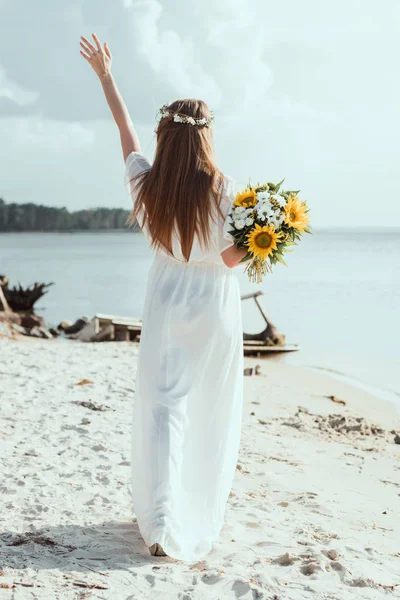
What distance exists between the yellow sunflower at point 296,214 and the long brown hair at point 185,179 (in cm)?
36

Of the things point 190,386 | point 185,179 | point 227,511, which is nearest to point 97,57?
point 185,179

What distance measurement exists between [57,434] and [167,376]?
2.77m

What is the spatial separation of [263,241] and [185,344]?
0.70m

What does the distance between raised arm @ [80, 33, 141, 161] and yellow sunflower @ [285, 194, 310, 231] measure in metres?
0.96

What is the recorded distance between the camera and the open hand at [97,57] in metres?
4.42

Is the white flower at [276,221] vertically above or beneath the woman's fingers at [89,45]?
beneath

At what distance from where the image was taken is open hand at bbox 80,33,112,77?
442cm

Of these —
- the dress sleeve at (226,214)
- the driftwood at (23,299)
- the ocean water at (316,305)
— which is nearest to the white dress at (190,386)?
the dress sleeve at (226,214)

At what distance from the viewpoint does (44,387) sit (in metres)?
8.45

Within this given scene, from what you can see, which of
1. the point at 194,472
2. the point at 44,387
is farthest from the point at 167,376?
the point at 44,387

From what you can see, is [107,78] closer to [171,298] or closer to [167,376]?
[171,298]

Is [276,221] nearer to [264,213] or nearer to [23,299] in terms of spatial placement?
[264,213]

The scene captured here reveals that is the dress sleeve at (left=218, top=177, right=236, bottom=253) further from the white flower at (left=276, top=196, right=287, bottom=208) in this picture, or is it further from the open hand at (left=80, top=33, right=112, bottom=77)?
the open hand at (left=80, top=33, right=112, bottom=77)

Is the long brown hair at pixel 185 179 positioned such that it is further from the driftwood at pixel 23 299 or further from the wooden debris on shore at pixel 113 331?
the driftwood at pixel 23 299
